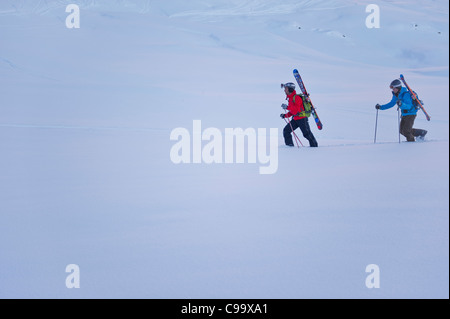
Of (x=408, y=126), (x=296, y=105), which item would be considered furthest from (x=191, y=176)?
(x=408, y=126)

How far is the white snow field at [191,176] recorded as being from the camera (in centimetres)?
275

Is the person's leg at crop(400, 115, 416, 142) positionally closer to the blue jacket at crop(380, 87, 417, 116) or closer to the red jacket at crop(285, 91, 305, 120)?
the blue jacket at crop(380, 87, 417, 116)

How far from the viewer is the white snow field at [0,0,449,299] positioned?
275cm

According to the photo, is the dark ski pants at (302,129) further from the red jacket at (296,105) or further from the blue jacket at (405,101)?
the blue jacket at (405,101)

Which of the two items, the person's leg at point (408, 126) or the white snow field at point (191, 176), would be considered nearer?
the white snow field at point (191, 176)

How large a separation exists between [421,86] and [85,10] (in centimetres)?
1676

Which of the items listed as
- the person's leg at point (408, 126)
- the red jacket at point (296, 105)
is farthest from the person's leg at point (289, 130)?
the person's leg at point (408, 126)

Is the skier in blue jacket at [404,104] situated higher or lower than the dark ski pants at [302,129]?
higher

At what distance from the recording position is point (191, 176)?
5.36 m

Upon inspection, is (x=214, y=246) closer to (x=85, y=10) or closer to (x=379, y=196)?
(x=379, y=196)

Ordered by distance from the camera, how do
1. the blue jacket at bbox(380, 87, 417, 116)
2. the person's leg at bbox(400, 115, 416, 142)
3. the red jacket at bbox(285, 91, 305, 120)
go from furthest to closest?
the person's leg at bbox(400, 115, 416, 142) < the blue jacket at bbox(380, 87, 417, 116) < the red jacket at bbox(285, 91, 305, 120)

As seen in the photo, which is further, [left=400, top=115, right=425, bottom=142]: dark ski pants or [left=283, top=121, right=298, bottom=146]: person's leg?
[left=400, top=115, right=425, bottom=142]: dark ski pants

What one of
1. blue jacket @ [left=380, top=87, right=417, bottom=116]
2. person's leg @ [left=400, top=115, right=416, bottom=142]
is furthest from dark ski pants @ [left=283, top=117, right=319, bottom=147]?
person's leg @ [left=400, top=115, right=416, bottom=142]

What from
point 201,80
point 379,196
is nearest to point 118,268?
point 379,196
